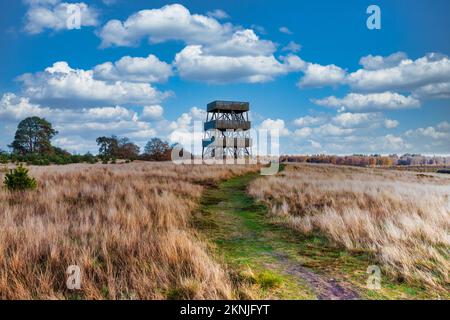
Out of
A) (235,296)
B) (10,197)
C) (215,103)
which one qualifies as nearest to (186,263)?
(235,296)

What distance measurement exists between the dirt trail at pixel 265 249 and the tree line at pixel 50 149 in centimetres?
3851

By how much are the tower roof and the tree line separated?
17.3m

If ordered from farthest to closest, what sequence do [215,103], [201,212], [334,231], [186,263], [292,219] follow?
[215,103] < [201,212] < [292,219] < [334,231] < [186,263]

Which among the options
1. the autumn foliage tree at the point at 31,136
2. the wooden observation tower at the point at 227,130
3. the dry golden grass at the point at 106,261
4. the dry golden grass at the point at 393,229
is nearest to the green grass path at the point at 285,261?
the dry golden grass at the point at 393,229

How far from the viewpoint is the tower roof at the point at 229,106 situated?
48191 millimetres

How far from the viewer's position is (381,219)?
840cm

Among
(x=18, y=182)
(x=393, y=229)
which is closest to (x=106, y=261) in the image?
(x=393, y=229)

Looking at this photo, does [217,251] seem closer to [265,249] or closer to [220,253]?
[220,253]

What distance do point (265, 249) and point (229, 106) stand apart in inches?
1690

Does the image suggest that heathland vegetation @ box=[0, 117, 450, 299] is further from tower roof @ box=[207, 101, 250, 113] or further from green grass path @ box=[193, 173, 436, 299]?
tower roof @ box=[207, 101, 250, 113]

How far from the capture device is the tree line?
4645cm

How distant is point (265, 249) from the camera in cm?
655
